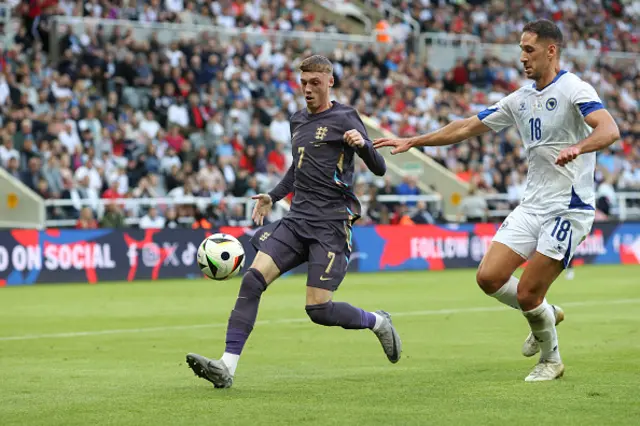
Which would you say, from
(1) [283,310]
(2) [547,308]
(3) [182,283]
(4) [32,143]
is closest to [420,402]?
(2) [547,308]

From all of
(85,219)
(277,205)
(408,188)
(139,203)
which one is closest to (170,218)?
(139,203)

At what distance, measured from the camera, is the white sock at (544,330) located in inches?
372

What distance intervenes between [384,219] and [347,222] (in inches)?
712

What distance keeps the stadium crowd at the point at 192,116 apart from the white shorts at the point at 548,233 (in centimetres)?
1564

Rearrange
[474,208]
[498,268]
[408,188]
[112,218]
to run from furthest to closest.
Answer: [408,188] → [474,208] → [112,218] → [498,268]

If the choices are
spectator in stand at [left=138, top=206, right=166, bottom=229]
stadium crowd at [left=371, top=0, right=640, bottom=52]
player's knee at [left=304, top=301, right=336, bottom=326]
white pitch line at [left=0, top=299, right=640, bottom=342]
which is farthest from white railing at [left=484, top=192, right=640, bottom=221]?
player's knee at [left=304, top=301, right=336, bottom=326]

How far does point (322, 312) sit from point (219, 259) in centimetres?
107

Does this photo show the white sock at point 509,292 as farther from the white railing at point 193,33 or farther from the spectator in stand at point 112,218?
the white railing at point 193,33

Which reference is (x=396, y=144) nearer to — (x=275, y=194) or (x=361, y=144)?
(x=361, y=144)

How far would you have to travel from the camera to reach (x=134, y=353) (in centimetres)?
1194

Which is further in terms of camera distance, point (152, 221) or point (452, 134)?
point (152, 221)

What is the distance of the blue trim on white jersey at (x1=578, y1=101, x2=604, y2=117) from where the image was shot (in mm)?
8930

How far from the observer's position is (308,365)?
10.8 m

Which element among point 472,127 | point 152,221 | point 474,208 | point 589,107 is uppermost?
point 589,107
